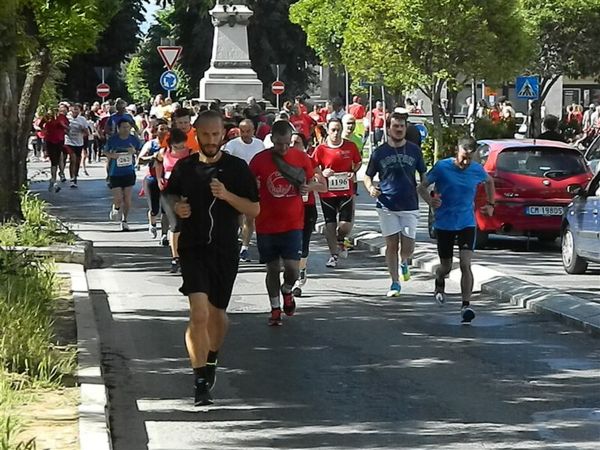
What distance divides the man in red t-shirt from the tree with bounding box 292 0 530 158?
1685cm

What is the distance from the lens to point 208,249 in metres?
9.65

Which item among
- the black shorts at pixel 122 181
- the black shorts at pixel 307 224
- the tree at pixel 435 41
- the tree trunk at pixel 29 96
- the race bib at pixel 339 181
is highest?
the tree at pixel 435 41

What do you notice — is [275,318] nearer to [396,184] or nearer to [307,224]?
[396,184]

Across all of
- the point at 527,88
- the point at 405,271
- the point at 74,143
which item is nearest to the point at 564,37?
the point at 527,88

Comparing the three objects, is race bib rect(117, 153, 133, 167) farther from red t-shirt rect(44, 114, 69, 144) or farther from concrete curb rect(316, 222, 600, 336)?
red t-shirt rect(44, 114, 69, 144)

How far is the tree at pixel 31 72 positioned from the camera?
18.2 meters

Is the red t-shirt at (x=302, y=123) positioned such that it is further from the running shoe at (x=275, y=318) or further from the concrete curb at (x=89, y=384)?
the running shoe at (x=275, y=318)

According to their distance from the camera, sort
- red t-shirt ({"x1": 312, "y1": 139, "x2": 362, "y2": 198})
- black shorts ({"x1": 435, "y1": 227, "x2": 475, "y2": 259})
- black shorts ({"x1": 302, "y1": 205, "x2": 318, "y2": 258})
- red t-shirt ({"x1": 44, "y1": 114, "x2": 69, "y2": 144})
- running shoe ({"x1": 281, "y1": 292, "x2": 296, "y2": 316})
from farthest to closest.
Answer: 1. red t-shirt ({"x1": 44, "y1": 114, "x2": 69, "y2": 144})
2. red t-shirt ({"x1": 312, "y1": 139, "x2": 362, "y2": 198})
3. black shorts ({"x1": 302, "y1": 205, "x2": 318, "y2": 258})
4. black shorts ({"x1": 435, "y1": 227, "x2": 475, "y2": 259})
5. running shoe ({"x1": 281, "y1": 292, "x2": 296, "y2": 316})

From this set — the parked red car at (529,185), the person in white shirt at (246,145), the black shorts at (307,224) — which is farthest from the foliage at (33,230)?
the parked red car at (529,185)

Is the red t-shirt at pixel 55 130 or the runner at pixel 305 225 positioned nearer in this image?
the runner at pixel 305 225

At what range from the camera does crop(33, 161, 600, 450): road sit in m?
8.91

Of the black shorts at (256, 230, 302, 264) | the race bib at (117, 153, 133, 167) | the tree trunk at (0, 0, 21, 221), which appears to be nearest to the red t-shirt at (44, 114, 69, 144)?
the race bib at (117, 153, 133, 167)

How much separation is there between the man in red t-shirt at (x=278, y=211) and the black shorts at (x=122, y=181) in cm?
922

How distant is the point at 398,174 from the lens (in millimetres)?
15094
